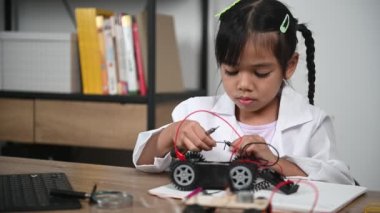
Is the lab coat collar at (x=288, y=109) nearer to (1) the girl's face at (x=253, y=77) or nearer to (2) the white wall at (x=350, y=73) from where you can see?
(1) the girl's face at (x=253, y=77)

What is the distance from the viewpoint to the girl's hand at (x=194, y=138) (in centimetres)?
96

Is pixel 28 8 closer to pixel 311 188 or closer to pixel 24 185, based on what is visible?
pixel 24 185

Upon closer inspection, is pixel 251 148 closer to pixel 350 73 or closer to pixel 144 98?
pixel 144 98

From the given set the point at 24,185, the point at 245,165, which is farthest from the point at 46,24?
the point at 245,165

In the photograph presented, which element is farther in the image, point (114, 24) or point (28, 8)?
point (28, 8)

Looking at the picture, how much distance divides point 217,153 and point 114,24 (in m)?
1.02

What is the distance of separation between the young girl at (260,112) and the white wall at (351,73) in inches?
33.0

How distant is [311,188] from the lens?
0.86m

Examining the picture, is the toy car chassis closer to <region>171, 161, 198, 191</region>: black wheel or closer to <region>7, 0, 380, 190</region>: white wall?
<region>171, 161, 198, 191</region>: black wheel

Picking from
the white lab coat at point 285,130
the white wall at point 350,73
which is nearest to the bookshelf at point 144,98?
the white wall at point 350,73

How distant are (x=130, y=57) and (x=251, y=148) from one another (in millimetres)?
1139

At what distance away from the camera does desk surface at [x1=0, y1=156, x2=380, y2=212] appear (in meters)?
0.77

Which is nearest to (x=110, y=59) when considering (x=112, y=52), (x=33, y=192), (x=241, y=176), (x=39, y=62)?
(x=112, y=52)

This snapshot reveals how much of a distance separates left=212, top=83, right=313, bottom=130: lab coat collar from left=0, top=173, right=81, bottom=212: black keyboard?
19.2 inches
